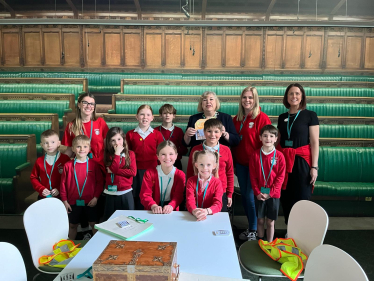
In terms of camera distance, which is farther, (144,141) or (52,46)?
(52,46)

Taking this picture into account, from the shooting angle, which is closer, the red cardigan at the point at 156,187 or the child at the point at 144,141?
the red cardigan at the point at 156,187

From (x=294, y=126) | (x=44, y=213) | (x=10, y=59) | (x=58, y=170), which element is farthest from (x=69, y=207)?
(x=10, y=59)

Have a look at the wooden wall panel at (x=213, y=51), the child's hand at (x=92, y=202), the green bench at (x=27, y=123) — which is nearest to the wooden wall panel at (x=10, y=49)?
the green bench at (x=27, y=123)

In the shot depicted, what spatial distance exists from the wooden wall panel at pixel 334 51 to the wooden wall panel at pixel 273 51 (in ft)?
2.31

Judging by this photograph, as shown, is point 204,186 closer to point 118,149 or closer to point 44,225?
point 118,149

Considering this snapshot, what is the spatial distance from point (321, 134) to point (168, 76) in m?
2.52

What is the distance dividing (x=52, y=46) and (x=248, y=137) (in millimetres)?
3451

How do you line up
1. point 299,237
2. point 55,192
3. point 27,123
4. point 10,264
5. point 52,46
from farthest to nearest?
point 52,46
point 27,123
point 55,192
point 299,237
point 10,264

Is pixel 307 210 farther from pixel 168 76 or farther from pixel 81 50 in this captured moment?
pixel 81 50

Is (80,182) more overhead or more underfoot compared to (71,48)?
more underfoot

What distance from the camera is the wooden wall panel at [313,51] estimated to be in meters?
4.51

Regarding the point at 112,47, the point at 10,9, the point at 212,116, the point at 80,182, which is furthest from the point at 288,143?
the point at 10,9

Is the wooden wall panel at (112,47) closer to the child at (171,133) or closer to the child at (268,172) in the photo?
the child at (171,133)

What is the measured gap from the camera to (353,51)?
177 inches
